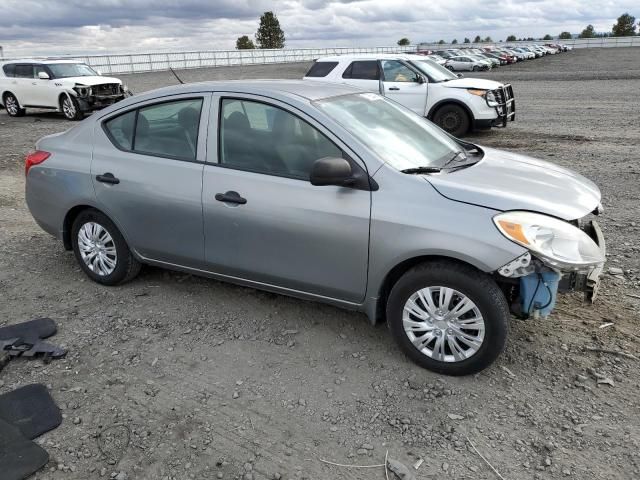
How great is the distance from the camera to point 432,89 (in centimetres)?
1216

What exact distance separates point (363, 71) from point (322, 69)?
1.05 m

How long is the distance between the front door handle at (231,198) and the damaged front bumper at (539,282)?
5.74 ft

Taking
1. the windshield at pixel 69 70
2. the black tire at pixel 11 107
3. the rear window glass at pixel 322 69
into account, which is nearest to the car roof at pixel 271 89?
the rear window glass at pixel 322 69

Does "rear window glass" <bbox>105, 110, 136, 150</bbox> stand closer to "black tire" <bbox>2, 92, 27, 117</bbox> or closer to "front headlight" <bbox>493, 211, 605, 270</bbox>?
"front headlight" <bbox>493, 211, 605, 270</bbox>

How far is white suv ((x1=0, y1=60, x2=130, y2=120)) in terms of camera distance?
16688 millimetres

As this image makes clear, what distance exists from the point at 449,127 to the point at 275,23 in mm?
86419

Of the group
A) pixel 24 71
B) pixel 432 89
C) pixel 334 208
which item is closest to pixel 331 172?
pixel 334 208

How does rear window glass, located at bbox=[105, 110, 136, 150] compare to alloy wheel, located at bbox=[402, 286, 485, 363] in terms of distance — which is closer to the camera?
alloy wheel, located at bbox=[402, 286, 485, 363]

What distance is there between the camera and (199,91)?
4164mm

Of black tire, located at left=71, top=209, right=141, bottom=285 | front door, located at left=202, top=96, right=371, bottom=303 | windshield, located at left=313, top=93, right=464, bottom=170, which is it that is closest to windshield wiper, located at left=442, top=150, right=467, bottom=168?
windshield, located at left=313, top=93, right=464, bottom=170

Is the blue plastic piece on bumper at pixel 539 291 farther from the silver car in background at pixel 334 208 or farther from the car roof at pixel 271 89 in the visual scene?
the car roof at pixel 271 89

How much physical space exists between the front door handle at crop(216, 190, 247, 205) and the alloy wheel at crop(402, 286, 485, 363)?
132 cm

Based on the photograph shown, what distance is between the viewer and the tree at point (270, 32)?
91438 millimetres

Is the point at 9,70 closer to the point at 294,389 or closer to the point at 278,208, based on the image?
the point at 278,208
